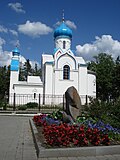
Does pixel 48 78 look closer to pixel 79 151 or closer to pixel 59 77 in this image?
pixel 59 77

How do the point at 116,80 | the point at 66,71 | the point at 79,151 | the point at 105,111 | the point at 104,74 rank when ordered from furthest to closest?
the point at 104,74 < the point at 116,80 < the point at 66,71 < the point at 105,111 < the point at 79,151

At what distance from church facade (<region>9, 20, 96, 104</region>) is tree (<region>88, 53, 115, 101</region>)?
6391 mm

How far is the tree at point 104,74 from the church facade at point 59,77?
639 cm

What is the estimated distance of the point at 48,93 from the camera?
3372cm

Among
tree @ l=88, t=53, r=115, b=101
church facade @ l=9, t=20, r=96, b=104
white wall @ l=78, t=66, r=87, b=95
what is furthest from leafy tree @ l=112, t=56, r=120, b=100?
white wall @ l=78, t=66, r=87, b=95

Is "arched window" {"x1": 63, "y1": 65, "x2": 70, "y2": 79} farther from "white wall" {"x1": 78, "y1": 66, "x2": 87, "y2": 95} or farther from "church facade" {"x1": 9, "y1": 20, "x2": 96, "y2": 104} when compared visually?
"white wall" {"x1": 78, "y1": 66, "x2": 87, "y2": 95}

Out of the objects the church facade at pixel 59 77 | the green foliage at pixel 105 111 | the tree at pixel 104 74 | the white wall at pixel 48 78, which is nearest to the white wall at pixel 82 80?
the church facade at pixel 59 77

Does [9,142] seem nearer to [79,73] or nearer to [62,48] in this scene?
[79,73]

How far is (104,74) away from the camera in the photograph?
1716 inches

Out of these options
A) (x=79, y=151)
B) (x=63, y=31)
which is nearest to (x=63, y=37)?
(x=63, y=31)

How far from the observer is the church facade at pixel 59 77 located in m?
33.5

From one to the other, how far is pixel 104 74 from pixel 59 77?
42.2ft

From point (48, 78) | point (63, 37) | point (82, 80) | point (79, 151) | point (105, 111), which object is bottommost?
point (79, 151)

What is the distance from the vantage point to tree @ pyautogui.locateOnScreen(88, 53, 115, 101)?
42.4 m
